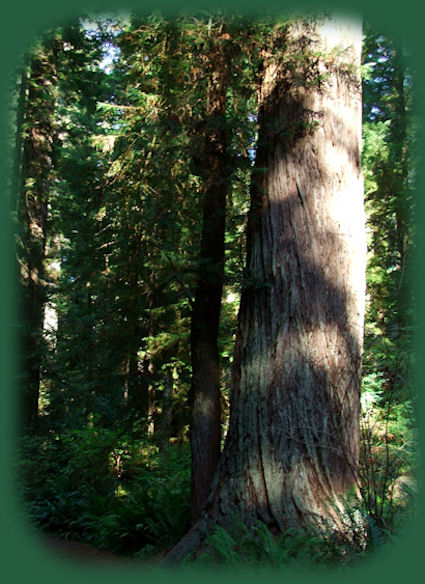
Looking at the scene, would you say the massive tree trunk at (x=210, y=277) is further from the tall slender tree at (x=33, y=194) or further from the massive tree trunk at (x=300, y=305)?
the tall slender tree at (x=33, y=194)

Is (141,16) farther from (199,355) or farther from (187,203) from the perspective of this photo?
(199,355)

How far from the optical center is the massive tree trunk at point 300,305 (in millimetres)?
4164

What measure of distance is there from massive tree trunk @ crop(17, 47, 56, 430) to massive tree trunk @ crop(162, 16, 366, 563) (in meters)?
7.12

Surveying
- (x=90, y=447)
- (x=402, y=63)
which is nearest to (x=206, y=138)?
(x=90, y=447)

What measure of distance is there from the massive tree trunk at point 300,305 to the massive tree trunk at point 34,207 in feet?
23.4

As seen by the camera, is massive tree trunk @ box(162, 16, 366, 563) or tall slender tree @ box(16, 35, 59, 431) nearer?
massive tree trunk @ box(162, 16, 366, 563)

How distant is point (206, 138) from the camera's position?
18.4 ft

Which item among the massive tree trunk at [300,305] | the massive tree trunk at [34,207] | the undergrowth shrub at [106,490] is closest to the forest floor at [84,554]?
the undergrowth shrub at [106,490]

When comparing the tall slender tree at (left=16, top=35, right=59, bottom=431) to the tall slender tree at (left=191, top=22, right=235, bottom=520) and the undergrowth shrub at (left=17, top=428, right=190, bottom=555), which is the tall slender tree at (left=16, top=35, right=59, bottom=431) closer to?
the undergrowth shrub at (left=17, top=428, right=190, bottom=555)

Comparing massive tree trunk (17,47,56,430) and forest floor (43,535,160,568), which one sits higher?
massive tree trunk (17,47,56,430)

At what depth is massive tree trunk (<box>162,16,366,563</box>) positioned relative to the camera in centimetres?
416

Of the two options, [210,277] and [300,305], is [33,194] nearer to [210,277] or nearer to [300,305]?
[210,277]

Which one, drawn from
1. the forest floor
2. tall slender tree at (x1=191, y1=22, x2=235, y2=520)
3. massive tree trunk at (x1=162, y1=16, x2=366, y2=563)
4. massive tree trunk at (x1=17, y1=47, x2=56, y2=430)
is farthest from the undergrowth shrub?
massive tree trunk at (x1=162, y1=16, x2=366, y2=563)

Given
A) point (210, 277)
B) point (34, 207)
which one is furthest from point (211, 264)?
point (34, 207)
